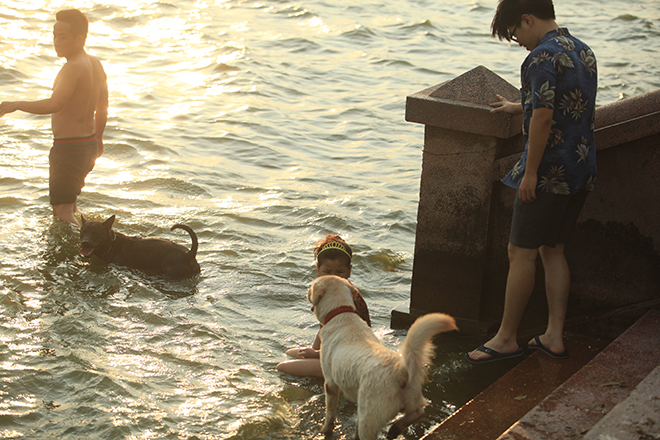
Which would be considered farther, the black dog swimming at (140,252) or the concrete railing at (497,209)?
the black dog swimming at (140,252)

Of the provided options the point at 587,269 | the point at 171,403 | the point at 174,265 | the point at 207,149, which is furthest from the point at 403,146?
the point at 171,403

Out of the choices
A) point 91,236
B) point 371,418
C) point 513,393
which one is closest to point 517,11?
point 513,393

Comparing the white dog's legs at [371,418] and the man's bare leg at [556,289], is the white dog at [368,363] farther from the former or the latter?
the man's bare leg at [556,289]

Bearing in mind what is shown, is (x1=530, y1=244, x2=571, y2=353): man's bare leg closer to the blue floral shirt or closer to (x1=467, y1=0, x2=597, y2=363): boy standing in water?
(x1=467, y1=0, x2=597, y2=363): boy standing in water

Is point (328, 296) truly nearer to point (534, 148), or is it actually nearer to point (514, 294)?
point (514, 294)

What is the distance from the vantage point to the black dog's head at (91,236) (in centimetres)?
676

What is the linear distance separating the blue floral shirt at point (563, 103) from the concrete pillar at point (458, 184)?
25.0 inches

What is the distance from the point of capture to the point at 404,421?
3.69 meters

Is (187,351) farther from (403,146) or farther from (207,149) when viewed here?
(403,146)

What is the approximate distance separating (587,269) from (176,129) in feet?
30.6

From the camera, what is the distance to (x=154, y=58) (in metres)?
17.7

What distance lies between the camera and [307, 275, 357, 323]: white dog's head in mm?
4133

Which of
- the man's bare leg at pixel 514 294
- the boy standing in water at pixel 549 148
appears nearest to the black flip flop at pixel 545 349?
the boy standing in water at pixel 549 148

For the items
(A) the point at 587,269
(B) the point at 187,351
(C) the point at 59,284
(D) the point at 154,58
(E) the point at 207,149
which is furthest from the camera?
(D) the point at 154,58
